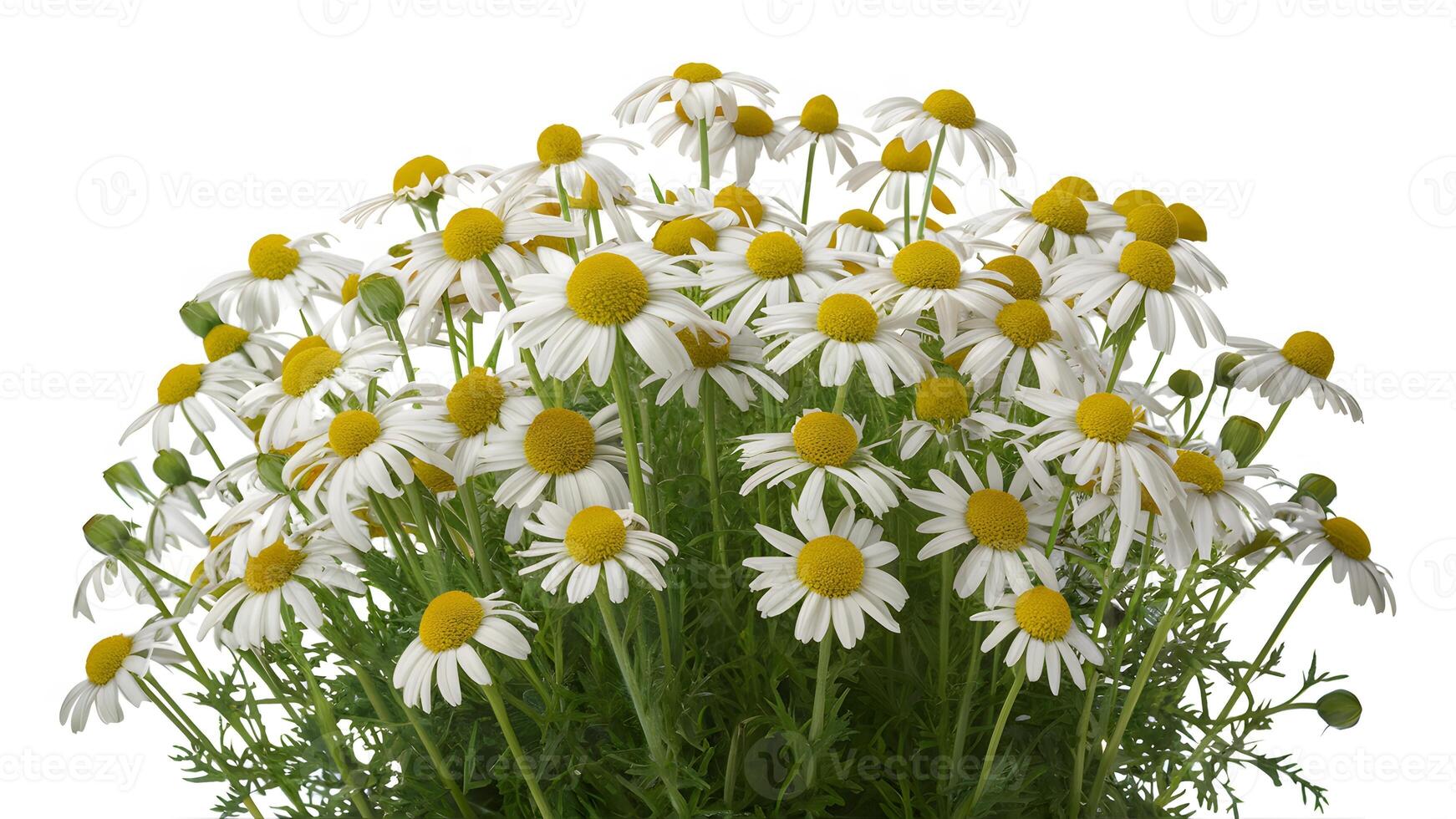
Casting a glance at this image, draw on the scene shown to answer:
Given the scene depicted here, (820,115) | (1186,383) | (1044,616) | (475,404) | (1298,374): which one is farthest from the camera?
(820,115)

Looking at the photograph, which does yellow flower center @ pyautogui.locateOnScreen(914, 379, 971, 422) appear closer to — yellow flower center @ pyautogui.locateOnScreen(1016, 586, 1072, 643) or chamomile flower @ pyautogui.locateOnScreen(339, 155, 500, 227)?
yellow flower center @ pyautogui.locateOnScreen(1016, 586, 1072, 643)

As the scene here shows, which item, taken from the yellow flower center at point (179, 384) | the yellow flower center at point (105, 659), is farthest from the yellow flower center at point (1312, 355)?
the yellow flower center at point (105, 659)

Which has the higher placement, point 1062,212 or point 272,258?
point 272,258

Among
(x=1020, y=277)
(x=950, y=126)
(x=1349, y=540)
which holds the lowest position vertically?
(x=1349, y=540)

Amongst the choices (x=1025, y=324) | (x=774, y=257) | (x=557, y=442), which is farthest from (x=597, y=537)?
(x=1025, y=324)

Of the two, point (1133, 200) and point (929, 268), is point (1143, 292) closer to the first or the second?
point (929, 268)

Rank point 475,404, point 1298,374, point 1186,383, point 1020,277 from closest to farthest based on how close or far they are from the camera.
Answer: point 475,404 → point 1020,277 → point 1298,374 → point 1186,383

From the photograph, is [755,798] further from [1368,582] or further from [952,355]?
[1368,582]
